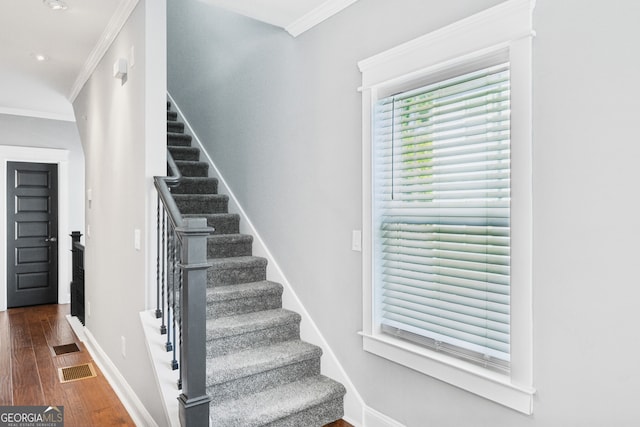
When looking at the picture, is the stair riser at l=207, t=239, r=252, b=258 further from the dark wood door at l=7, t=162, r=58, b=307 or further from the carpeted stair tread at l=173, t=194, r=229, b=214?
the dark wood door at l=7, t=162, r=58, b=307

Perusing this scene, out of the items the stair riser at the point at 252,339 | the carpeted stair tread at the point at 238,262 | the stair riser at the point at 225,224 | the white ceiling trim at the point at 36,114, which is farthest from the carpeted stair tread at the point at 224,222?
the white ceiling trim at the point at 36,114

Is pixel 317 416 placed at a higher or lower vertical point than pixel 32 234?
lower

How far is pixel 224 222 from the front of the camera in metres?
3.56

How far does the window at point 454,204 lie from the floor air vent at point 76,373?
2.42m

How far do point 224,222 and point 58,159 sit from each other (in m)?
4.03

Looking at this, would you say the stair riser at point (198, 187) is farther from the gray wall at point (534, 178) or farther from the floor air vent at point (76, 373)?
the floor air vent at point (76, 373)

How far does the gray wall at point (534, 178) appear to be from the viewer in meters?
1.43

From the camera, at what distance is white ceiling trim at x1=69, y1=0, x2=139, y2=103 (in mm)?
2835

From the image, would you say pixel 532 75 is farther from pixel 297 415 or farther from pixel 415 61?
pixel 297 415

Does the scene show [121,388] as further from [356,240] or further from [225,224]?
[356,240]

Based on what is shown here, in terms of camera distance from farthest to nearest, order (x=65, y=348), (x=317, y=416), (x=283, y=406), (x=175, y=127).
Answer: (x=175, y=127), (x=65, y=348), (x=317, y=416), (x=283, y=406)

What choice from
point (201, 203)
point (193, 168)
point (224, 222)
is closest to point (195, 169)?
point (193, 168)

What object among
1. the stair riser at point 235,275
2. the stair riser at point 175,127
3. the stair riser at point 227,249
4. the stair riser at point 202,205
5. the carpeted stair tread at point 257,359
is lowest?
the carpeted stair tread at point 257,359

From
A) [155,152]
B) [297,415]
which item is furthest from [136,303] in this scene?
[297,415]
